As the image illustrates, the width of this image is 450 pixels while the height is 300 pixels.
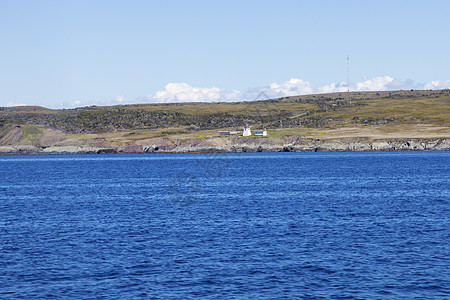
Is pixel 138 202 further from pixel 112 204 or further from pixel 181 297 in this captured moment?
pixel 181 297

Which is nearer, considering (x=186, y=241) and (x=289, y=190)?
(x=186, y=241)

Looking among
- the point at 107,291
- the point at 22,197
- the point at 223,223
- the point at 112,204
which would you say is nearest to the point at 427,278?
the point at 107,291

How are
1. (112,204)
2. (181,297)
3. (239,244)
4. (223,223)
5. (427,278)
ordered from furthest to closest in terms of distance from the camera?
(112,204) < (223,223) < (239,244) < (427,278) < (181,297)

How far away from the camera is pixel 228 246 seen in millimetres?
38281

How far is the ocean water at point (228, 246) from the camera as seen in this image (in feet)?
94.3

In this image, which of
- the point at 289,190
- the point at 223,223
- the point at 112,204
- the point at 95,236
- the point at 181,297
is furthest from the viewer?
the point at 289,190

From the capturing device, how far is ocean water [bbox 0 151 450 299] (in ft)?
94.3

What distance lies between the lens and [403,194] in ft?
231

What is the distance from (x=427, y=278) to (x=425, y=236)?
11678mm

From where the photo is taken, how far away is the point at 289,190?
7738 cm

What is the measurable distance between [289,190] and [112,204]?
85.7ft

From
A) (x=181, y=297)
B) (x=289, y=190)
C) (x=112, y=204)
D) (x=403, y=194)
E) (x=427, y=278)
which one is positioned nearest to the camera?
(x=181, y=297)

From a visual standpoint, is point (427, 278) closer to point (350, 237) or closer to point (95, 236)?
point (350, 237)

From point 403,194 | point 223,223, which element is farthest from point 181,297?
point 403,194
